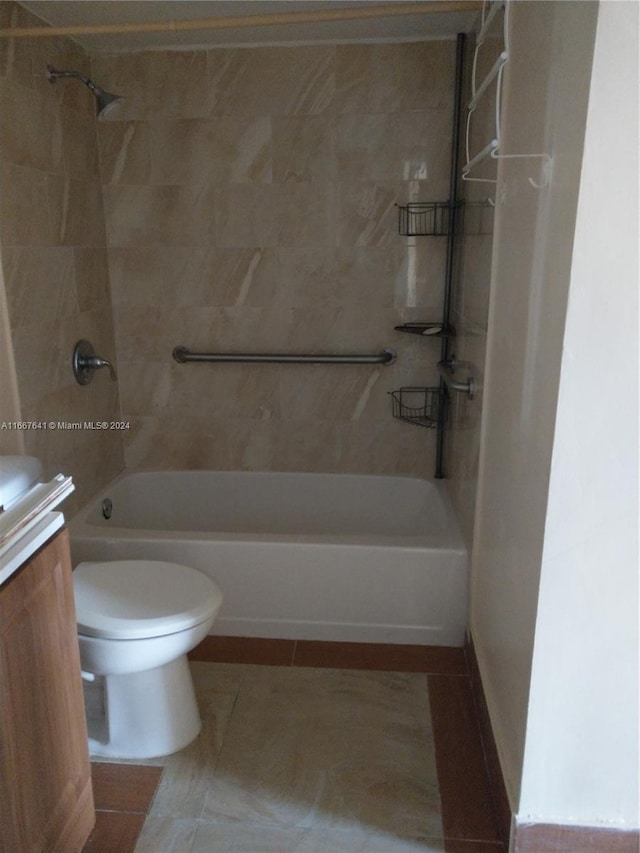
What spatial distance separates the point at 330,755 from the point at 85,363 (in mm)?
1645

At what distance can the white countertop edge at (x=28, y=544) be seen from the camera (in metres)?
1.12

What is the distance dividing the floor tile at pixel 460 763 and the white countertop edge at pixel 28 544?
1.15 meters

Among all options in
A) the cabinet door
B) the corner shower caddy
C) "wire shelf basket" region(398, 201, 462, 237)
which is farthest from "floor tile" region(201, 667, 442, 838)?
"wire shelf basket" region(398, 201, 462, 237)

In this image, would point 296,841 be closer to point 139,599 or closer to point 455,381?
point 139,599

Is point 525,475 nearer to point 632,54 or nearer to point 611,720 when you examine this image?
point 611,720

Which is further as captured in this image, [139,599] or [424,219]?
[424,219]

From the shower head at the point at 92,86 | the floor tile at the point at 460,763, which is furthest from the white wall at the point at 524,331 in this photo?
the shower head at the point at 92,86

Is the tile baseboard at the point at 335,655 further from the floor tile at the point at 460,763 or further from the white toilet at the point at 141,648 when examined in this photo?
the white toilet at the point at 141,648

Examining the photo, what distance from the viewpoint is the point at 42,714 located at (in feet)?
4.13

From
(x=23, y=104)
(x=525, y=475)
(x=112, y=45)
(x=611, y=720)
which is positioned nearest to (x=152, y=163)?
(x=112, y=45)

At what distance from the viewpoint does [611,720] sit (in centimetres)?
134

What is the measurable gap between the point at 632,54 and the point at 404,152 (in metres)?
1.64

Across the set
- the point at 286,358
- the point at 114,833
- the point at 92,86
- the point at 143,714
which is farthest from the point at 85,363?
the point at 114,833

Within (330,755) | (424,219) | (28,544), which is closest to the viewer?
(28,544)
